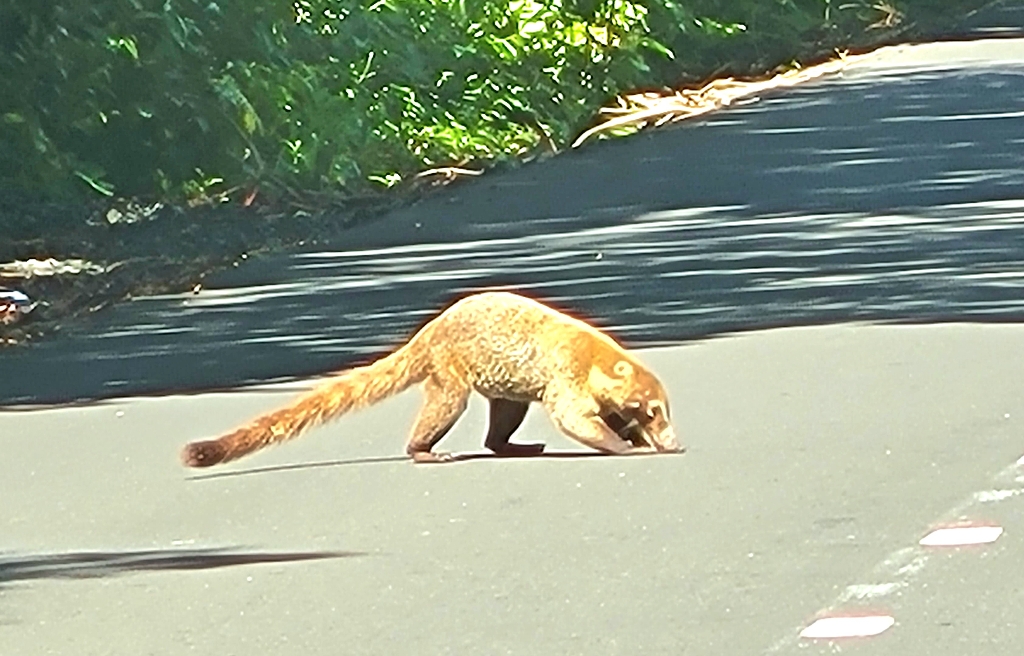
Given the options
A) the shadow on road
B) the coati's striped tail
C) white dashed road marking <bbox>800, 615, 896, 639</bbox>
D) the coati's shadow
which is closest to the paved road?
the coati's shadow

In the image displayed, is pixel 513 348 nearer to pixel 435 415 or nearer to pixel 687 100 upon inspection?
pixel 435 415

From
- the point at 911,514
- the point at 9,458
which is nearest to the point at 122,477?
the point at 9,458

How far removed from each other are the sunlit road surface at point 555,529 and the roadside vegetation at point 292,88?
24.2 feet

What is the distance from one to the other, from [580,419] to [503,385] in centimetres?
31

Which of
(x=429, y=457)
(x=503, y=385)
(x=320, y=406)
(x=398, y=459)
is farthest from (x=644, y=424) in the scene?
(x=320, y=406)

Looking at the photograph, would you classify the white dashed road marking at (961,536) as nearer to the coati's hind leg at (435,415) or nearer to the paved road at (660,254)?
the coati's hind leg at (435,415)

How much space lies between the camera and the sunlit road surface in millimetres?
8531

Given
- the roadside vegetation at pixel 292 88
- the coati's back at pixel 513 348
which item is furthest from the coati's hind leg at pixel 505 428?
the roadside vegetation at pixel 292 88

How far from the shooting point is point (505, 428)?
11297mm

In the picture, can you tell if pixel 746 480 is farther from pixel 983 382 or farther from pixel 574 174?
pixel 574 174

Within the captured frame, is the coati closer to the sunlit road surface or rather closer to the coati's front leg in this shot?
the coati's front leg

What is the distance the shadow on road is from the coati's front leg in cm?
122

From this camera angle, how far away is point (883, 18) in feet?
113

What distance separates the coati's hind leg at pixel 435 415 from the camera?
10867mm
